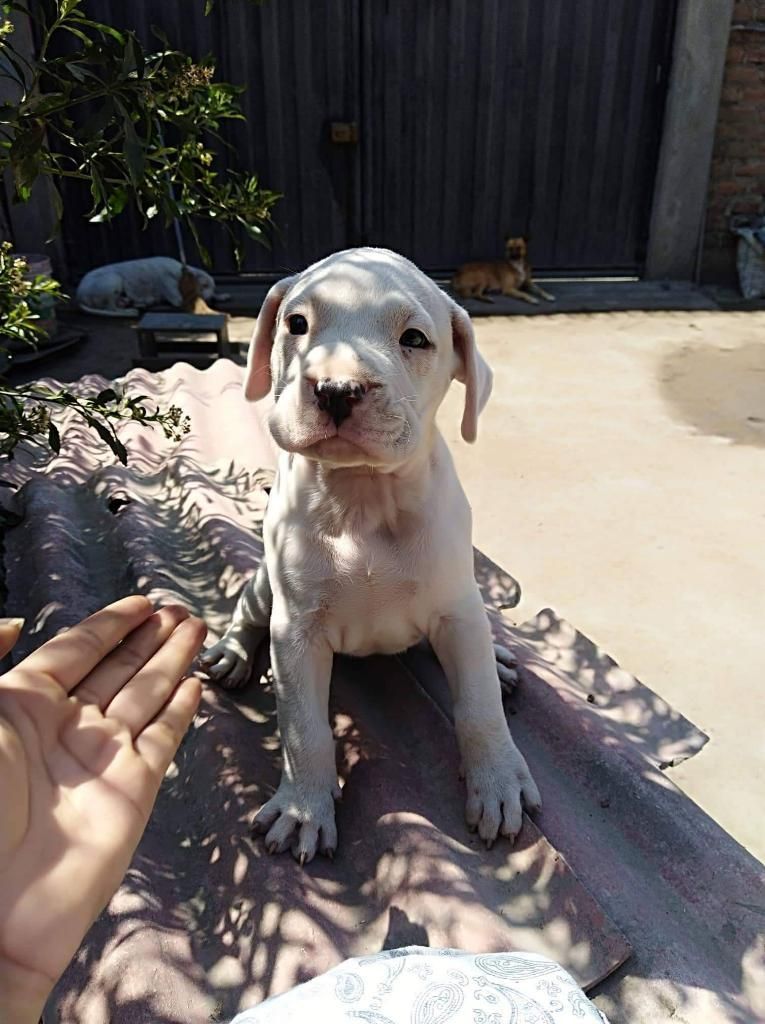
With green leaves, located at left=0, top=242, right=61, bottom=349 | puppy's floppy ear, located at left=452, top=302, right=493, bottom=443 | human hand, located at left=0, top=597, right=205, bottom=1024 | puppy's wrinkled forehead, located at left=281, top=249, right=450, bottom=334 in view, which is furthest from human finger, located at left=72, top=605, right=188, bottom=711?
green leaves, located at left=0, top=242, right=61, bottom=349

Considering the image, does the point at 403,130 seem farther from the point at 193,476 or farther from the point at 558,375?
the point at 193,476

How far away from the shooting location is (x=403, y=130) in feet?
31.7

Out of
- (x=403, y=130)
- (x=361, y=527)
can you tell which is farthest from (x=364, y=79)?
(x=361, y=527)

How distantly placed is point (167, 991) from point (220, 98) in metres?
2.34

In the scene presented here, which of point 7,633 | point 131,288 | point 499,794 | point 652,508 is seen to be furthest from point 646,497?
point 131,288

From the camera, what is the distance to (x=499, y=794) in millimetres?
2115

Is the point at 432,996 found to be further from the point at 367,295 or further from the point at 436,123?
the point at 436,123

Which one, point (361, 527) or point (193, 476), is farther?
point (193, 476)

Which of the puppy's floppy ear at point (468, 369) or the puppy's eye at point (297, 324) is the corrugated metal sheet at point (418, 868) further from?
the puppy's eye at point (297, 324)

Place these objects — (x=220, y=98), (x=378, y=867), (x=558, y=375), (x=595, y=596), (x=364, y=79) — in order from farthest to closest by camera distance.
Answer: (x=364, y=79)
(x=558, y=375)
(x=595, y=596)
(x=220, y=98)
(x=378, y=867)

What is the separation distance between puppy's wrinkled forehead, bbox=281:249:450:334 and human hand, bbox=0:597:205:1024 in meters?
0.80

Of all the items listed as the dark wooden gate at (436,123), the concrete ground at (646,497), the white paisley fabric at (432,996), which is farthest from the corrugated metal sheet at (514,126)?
the white paisley fabric at (432,996)

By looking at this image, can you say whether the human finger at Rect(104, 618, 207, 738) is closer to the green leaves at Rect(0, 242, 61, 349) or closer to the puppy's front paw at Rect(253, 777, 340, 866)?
the puppy's front paw at Rect(253, 777, 340, 866)

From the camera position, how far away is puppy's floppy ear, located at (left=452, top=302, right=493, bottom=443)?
7.08 feet
